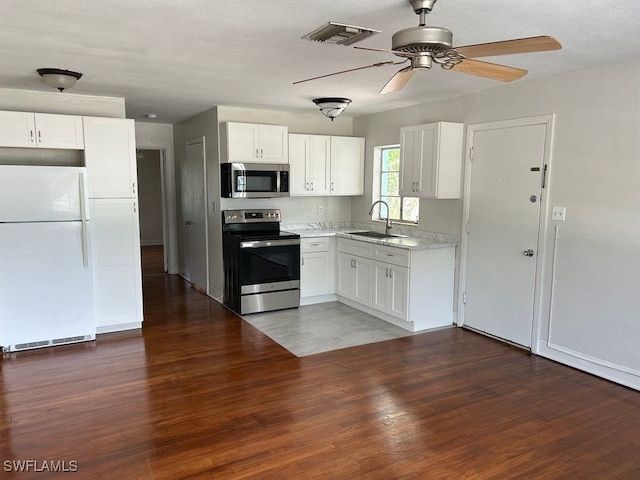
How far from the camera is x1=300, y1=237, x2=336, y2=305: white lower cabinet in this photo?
5.50 m

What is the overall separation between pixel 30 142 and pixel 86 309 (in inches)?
62.5

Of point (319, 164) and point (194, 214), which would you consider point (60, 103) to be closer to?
point (194, 214)

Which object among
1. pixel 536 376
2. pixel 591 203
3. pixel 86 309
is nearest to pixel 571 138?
pixel 591 203

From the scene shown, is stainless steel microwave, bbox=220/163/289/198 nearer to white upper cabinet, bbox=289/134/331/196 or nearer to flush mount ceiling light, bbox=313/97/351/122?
white upper cabinet, bbox=289/134/331/196

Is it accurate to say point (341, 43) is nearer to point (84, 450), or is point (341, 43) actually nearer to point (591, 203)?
point (591, 203)

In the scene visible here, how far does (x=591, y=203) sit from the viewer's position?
3537 mm

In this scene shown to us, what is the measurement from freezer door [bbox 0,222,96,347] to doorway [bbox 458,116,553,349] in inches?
147

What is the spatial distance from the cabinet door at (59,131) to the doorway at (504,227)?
148 inches

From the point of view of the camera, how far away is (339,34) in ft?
8.55

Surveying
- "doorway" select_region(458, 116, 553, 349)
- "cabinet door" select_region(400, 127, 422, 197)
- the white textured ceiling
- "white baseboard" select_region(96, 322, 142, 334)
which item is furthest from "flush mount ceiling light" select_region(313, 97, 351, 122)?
"white baseboard" select_region(96, 322, 142, 334)

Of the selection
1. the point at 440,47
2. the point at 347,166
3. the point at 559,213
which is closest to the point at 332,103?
the point at 347,166

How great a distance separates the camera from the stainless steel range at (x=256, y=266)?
5.10 metres

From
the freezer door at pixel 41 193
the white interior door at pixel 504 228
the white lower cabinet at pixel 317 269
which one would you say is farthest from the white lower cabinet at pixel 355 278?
the freezer door at pixel 41 193

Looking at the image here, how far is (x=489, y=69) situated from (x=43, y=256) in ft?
12.7
